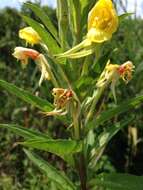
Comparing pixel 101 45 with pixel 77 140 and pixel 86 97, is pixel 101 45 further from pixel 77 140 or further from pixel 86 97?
pixel 77 140

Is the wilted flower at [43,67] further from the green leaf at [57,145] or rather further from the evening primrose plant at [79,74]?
the green leaf at [57,145]

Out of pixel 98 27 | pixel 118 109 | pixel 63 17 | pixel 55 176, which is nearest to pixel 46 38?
pixel 63 17

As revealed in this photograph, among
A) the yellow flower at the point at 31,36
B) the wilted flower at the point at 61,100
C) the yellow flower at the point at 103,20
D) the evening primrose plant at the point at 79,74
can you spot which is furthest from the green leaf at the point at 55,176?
the yellow flower at the point at 103,20

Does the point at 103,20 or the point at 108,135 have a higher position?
the point at 103,20

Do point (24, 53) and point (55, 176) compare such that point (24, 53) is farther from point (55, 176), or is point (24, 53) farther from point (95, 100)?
point (55, 176)

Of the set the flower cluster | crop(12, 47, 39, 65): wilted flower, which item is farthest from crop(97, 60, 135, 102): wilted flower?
crop(12, 47, 39, 65): wilted flower

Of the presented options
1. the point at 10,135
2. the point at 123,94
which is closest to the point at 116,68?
the point at 123,94
